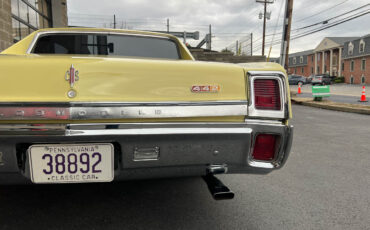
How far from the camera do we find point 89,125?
1391 mm

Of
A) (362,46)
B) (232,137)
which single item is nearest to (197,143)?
(232,137)

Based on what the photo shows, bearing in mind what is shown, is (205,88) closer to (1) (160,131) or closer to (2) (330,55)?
(1) (160,131)

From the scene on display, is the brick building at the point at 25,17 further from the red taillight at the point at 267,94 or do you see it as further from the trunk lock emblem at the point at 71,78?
the red taillight at the point at 267,94

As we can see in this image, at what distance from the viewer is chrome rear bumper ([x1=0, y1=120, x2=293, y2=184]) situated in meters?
1.36

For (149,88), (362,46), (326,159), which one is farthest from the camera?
(362,46)

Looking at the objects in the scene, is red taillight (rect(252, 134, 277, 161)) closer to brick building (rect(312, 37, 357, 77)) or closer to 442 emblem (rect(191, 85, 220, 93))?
442 emblem (rect(191, 85, 220, 93))

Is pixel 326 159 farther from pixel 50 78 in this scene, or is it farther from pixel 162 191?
pixel 50 78

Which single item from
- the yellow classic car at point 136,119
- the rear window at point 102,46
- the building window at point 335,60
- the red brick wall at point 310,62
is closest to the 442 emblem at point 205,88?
the yellow classic car at point 136,119

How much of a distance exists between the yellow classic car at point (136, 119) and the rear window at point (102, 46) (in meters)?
1.10

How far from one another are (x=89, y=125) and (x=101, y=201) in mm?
1010

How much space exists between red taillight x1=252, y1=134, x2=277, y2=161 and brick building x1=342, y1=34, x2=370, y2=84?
43.8m

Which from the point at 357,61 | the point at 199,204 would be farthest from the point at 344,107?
the point at 357,61

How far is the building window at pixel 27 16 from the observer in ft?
23.7

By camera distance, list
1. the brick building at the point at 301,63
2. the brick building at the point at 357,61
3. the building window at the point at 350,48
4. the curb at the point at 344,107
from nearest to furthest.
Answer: the curb at the point at 344,107
the brick building at the point at 357,61
the building window at the point at 350,48
the brick building at the point at 301,63
